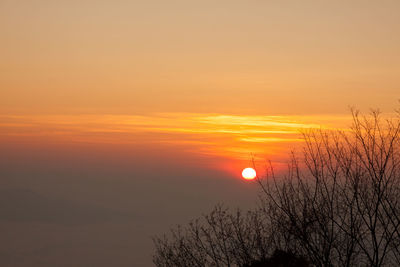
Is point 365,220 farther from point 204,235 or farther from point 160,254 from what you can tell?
point 160,254

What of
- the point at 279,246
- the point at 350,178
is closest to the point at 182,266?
the point at 279,246

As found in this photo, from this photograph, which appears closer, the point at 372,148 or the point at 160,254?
the point at 372,148

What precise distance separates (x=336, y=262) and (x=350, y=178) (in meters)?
2.55

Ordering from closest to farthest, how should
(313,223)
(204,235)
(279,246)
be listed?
(313,223), (279,246), (204,235)

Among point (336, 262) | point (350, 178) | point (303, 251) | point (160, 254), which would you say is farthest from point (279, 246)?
point (160, 254)

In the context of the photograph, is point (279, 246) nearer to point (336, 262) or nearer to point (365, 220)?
point (336, 262)

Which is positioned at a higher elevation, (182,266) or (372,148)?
(372,148)

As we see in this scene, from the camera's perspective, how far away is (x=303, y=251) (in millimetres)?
16797

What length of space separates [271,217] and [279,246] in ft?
5.67

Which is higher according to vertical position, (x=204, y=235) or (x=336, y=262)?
(x=204, y=235)

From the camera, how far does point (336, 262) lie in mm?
15461

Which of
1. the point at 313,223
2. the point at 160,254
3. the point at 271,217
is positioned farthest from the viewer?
the point at 160,254

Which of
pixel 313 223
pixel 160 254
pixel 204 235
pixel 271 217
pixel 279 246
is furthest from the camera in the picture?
pixel 160 254

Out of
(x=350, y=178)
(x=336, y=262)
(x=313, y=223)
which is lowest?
(x=336, y=262)
